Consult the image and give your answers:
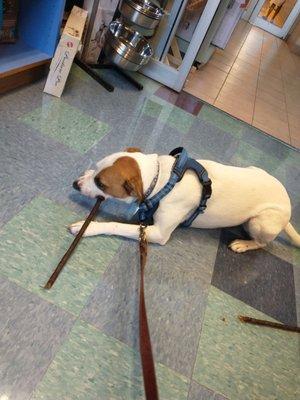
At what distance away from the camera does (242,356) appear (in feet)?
4.68

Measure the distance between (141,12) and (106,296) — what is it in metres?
2.57

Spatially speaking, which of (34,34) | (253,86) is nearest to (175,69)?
(34,34)

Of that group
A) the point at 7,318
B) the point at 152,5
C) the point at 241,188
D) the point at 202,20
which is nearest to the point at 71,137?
the point at 241,188

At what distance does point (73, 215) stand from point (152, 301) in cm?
56

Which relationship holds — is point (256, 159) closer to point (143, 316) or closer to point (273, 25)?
point (143, 316)

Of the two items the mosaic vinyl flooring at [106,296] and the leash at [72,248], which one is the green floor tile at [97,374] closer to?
the mosaic vinyl flooring at [106,296]

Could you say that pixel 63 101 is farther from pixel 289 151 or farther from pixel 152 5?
pixel 289 151

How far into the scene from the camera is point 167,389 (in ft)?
3.99

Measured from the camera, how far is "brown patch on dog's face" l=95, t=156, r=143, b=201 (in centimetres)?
144

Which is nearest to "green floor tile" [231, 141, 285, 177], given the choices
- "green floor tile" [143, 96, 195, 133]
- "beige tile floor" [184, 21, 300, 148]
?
"green floor tile" [143, 96, 195, 133]

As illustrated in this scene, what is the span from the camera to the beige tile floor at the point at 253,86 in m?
3.99

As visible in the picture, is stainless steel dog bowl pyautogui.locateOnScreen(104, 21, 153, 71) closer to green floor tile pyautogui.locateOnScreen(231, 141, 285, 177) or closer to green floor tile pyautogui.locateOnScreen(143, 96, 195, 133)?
green floor tile pyautogui.locateOnScreen(143, 96, 195, 133)

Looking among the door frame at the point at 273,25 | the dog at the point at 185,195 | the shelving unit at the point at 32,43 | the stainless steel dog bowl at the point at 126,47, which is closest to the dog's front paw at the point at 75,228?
the dog at the point at 185,195

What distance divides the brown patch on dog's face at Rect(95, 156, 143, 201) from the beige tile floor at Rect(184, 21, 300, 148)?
2.60 meters
